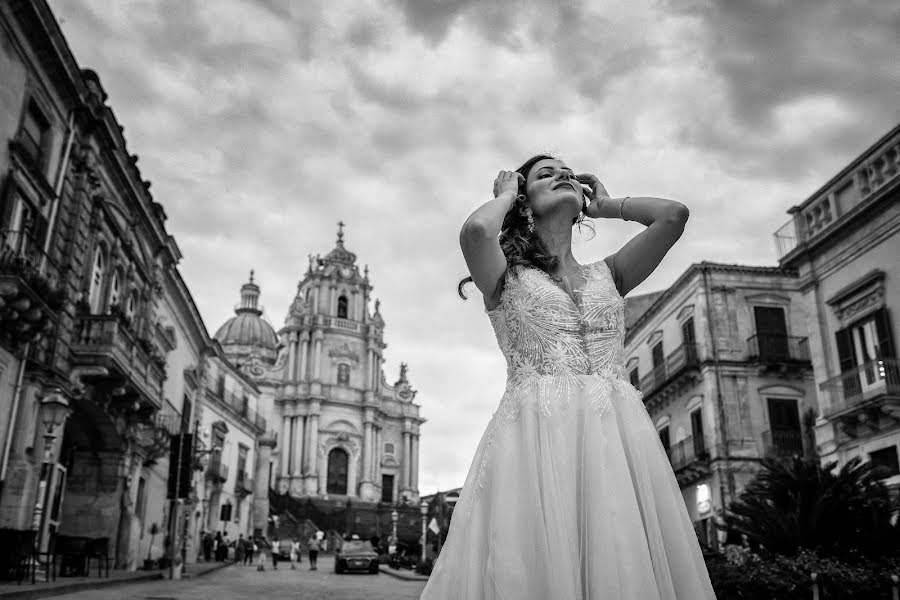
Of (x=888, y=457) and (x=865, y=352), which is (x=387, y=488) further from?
(x=888, y=457)

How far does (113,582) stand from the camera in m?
14.2

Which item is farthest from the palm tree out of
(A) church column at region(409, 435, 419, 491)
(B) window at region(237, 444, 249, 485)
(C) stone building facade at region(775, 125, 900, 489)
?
(A) church column at region(409, 435, 419, 491)

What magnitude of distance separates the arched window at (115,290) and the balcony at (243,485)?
22.4m

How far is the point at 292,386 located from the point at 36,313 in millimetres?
45711

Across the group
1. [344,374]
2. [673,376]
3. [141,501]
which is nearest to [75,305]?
[141,501]

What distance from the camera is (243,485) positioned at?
40.6 m

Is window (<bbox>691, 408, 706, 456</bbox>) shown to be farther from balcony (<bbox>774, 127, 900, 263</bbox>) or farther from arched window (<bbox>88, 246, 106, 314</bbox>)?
arched window (<bbox>88, 246, 106, 314</bbox>)

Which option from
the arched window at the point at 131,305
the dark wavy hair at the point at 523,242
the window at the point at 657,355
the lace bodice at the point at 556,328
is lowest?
the lace bodice at the point at 556,328

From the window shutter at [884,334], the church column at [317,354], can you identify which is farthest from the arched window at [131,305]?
the church column at [317,354]

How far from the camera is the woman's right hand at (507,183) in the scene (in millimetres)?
2591

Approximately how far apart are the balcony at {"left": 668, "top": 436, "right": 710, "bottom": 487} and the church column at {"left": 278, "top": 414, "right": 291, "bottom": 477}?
36205mm

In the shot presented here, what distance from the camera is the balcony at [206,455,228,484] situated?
3435 cm

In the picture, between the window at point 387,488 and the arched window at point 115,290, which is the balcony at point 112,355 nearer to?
the arched window at point 115,290

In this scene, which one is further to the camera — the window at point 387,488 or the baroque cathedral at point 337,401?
the window at point 387,488
